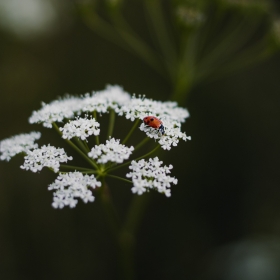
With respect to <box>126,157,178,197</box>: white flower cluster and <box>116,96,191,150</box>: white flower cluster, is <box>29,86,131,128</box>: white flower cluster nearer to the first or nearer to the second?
<box>116,96,191,150</box>: white flower cluster

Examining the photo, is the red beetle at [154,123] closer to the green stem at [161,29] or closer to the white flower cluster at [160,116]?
the white flower cluster at [160,116]

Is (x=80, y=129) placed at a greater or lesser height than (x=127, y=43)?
lesser

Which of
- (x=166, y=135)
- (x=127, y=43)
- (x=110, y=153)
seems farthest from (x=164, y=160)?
(x=110, y=153)

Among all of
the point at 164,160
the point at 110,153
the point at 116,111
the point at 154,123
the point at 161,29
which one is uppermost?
the point at 161,29

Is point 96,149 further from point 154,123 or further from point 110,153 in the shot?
point 154,123

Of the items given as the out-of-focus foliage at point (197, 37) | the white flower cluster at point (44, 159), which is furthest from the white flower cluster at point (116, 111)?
the out-of-focus foliage at point (197, 37)

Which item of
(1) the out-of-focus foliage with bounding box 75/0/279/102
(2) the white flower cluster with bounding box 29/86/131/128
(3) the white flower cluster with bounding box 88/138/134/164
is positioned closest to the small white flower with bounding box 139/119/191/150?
(3) the white flower cluster with bounding box 88/138/134/164
